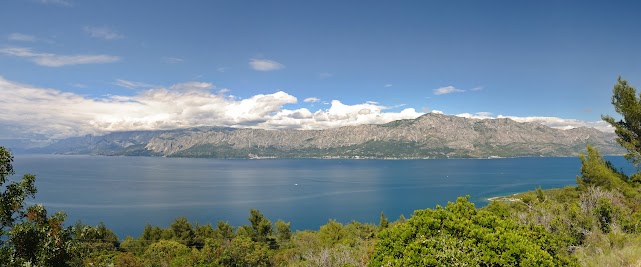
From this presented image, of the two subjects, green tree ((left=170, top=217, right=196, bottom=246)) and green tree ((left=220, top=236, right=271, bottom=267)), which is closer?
green tree ((left=220, top=236, right=271, bottom=267))

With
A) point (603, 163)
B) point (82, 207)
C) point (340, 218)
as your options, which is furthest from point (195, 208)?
point (603, 163)

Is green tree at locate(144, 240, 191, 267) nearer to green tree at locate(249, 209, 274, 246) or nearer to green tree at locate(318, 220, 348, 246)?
green tree at locate(249, 209, 274, 246)

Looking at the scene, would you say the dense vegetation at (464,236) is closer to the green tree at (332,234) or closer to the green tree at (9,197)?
the green tree at (9,197)

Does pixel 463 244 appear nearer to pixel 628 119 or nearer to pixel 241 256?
pixel 628 119

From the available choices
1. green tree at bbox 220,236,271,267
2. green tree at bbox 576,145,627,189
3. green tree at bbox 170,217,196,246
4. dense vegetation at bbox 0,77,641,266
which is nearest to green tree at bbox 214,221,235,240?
green tree at bbox 170,217,196,246

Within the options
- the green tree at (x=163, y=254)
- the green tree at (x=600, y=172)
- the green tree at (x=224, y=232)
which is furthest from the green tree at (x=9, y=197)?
the green tree at (x=224, y=232)

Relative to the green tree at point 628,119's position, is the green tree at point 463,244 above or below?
below

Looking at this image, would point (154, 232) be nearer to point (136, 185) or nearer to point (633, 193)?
point (633, 193)

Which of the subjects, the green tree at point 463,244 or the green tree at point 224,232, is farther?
the green tree at point 224,232

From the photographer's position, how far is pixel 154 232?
189 feet

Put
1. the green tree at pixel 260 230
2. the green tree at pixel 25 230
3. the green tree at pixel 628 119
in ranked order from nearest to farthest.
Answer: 1. the green tree at pixel 25 230
2. the green tree at pixel 628 119
3. the green tree at pixel 260 230

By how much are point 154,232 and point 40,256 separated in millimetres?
53126

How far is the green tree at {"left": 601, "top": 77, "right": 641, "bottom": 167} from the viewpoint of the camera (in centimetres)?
2517

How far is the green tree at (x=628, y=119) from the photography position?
25.2m
